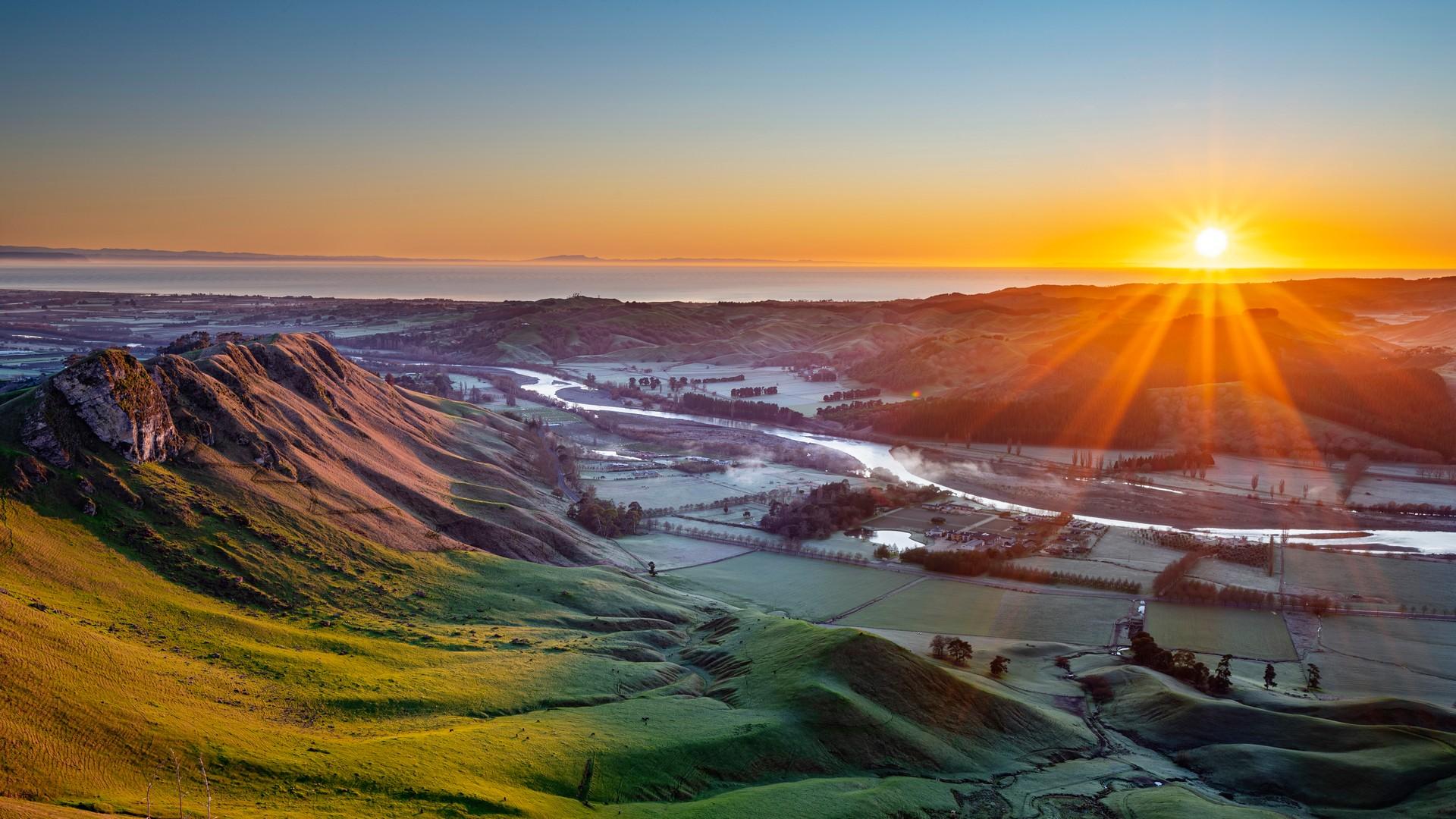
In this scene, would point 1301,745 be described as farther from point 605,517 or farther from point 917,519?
point 605,517

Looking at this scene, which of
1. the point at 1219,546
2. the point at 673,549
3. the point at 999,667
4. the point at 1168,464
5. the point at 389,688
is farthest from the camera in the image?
the point at 1168,464

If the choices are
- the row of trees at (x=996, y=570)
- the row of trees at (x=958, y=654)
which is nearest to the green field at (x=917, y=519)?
the row of trees at (x=996, y=570)

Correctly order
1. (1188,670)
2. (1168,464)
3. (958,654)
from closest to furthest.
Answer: (1188,670), (958,654), (1168,464)

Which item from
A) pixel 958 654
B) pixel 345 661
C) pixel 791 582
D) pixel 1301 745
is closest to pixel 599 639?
pixel 345 661

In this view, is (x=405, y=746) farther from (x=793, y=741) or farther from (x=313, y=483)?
(x=313, y=483)

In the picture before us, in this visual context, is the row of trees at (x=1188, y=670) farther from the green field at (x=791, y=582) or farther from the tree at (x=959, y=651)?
the green field at (x=791, y=582)
